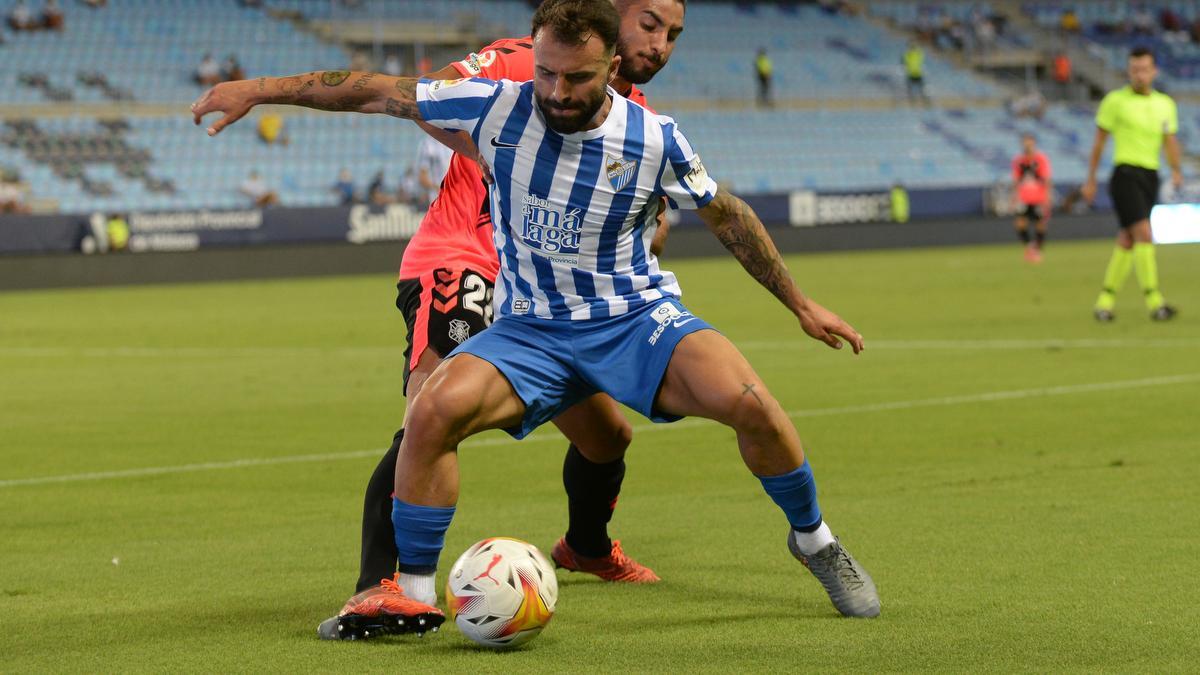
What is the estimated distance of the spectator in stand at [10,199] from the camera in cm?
2951

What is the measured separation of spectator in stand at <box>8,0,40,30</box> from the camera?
117 ft

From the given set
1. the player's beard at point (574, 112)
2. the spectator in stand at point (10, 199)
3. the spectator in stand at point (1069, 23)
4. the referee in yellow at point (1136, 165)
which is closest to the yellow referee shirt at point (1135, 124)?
the referee in yellow at point (1136, 165)

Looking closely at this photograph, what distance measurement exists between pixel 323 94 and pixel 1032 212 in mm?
27797

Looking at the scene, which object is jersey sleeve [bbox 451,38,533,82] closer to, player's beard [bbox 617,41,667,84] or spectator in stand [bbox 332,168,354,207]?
player's beard [bbox 617,41,667,84]

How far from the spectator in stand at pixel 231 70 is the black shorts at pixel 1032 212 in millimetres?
15419

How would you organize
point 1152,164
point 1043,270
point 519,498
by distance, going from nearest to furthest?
point 519,498, point 1152,164, point 1043,270

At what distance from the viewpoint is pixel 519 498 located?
7.40 metres

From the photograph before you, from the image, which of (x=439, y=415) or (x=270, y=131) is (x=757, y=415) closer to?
(x=439, y=415)

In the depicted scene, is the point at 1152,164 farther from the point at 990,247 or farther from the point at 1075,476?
the point at 990,247

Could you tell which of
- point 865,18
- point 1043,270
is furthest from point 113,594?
point 865,18

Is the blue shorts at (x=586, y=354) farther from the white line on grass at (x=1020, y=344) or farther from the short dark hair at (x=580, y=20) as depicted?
the white line on grass at (x=1020, y=344)

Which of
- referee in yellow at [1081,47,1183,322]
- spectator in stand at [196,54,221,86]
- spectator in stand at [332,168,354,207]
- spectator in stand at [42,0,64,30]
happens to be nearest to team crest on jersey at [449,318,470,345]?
referee in yellow at [1081,47,1183,322]

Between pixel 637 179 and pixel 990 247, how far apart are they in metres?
33.5

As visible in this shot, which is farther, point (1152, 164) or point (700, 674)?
point (1152, 164)
